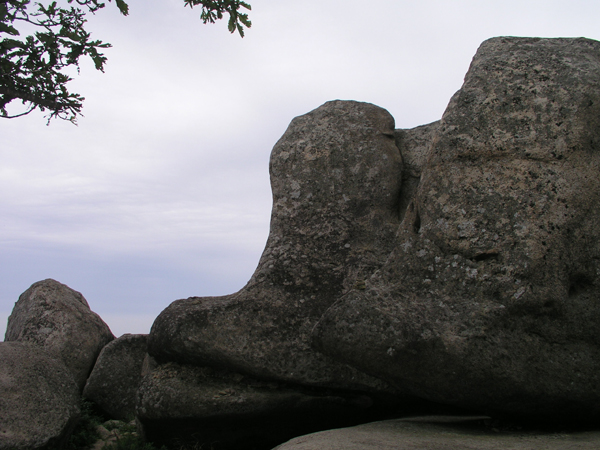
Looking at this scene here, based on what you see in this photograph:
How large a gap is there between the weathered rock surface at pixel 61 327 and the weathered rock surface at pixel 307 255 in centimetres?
291

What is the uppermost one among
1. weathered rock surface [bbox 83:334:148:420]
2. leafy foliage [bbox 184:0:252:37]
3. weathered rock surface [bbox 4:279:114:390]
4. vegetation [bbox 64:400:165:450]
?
leafy foliage [bbox 184:0:252:37]

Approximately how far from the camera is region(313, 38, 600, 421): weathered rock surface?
4.48 meters

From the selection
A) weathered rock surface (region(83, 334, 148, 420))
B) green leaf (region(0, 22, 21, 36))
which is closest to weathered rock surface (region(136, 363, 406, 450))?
weathered rock surface (region(83, 334, 148, 420))

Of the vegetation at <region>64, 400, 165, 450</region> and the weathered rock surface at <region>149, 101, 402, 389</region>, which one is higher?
the weathered rock surface at <region>149, 101, 402, 389</region>

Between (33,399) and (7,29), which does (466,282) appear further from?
(7,29)

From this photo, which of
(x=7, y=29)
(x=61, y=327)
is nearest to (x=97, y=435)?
(x=61, y=327)

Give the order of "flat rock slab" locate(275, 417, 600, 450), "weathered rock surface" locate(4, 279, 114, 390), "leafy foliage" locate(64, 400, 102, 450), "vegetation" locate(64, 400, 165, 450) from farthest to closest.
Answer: "weathered rock surface" locate(4, 279, 114, 390), "leafy foliage" locate(64, 400, 102, 450), "vegetation" locate(64, 400, 165, 450), "flat rock slab" locate(275, 417, 600, 450)

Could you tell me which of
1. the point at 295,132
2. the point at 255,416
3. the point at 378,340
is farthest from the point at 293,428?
the point at 295,132

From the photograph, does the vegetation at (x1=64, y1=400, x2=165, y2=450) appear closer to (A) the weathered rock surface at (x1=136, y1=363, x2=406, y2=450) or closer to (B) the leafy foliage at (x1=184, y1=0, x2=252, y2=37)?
(A) the weathered rock surface at (x1=136, y1=363, x2=406, y2=450)

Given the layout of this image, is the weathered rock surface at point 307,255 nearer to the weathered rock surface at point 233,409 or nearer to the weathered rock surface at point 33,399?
the weathered rock surface at point 233,409

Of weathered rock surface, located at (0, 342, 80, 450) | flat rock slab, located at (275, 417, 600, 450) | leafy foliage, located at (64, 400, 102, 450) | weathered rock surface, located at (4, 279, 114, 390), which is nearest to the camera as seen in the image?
flat rock slab, located at (275, 417, 600, 450)

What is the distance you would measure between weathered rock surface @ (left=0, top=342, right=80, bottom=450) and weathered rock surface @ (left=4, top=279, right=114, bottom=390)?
158 cm

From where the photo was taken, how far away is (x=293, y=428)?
5.68 metres

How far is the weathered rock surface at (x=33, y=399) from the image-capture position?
546 cm
